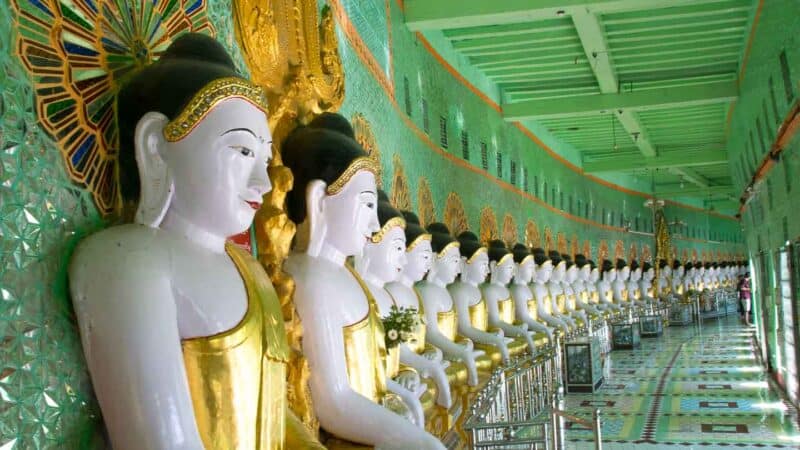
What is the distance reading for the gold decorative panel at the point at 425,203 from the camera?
27.8 feet

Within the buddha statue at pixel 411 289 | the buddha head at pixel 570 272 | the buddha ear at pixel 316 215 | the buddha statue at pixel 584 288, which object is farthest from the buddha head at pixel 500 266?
the buddha ear at pixel 316 215

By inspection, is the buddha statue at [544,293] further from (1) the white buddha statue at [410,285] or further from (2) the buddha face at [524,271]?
(1) the white buddha statue at [410,285]

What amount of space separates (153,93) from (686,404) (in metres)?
9.21

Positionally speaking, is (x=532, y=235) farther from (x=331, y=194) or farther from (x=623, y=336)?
(x=331, y=194)

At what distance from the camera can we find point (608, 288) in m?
18.1

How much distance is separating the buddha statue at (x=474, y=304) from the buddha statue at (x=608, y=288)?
29.0 ft

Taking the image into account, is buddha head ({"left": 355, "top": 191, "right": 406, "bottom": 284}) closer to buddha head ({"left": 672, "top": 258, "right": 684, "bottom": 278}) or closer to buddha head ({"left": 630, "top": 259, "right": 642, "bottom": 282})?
buddha head ({"left": 630, "top": 259, "right": 642, "bottom": 282})

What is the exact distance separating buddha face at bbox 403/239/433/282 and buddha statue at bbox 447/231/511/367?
195cm

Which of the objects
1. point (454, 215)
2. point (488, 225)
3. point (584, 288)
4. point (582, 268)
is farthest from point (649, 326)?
point (454, 215)

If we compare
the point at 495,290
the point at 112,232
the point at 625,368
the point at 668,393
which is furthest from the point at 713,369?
the point at 112,232

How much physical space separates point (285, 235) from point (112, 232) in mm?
1363

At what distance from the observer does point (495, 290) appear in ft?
30.9

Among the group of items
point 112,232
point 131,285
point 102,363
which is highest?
point 112,232

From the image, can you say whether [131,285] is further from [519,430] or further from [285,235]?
[519,430]
